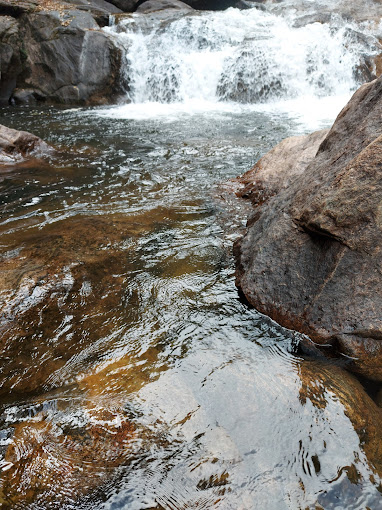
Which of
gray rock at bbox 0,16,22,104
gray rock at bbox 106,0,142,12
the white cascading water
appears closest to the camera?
gray rock at bbox 0,16,22,104

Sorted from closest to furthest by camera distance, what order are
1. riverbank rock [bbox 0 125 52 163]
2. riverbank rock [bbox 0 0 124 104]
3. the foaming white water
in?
riverbank rock [bbox 0 125 52 163]
the foaming white water
riverbank rock [bbox 0 0 124 104]

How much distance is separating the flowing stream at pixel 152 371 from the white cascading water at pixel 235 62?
23.5ft

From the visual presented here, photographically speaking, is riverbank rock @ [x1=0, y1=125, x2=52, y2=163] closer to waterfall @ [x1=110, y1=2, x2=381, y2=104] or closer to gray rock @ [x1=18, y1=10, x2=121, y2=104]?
gray rock @ [x1=18, y1=10, x2=121, y2=104]

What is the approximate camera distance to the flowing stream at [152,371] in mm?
1744

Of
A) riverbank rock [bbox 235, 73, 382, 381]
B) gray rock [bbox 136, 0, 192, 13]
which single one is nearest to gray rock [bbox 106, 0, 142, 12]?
gray rock [bbox 136, 0, 192, 13]

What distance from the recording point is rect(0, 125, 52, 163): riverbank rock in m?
6.39

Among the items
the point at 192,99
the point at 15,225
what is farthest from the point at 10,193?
the point at 192,99

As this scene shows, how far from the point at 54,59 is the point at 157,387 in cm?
1268

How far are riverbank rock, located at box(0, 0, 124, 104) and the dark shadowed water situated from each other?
8939mm

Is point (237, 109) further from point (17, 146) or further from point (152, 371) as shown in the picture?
point (152, 371)

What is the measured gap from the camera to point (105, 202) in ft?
15.9

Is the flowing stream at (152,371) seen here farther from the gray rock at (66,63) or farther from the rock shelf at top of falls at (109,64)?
the rock shelf at top of falls at (109,64)

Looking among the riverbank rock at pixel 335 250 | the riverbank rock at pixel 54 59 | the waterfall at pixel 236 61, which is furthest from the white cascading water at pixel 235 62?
the riverbank rock at pixel 335 250

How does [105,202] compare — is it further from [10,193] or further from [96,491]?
[96,491]
